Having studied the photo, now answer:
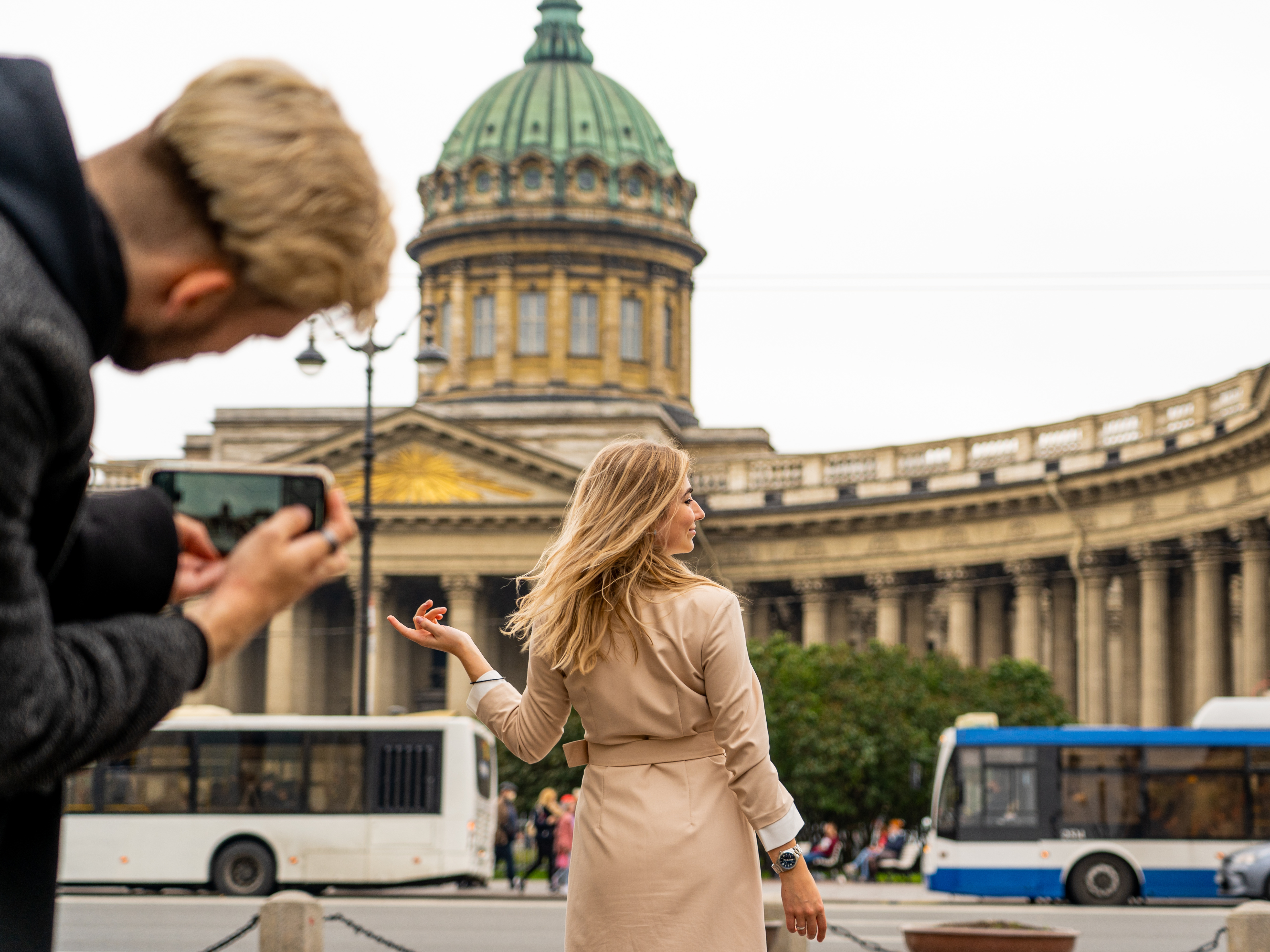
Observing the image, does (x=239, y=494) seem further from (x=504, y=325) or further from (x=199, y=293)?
(x=504, y=325)

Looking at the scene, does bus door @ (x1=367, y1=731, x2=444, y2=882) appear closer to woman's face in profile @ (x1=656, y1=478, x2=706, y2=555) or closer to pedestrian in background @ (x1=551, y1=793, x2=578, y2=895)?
pedestrian in background @ (x1=551, y1=793, x2=578, y2=895)

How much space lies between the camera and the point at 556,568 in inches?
208

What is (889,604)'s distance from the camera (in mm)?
60188

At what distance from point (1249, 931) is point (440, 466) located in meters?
53.2

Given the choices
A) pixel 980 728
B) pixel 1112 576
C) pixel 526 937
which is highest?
pixel 1112 576

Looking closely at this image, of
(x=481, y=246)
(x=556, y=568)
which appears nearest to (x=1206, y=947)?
(x=556, y=568)

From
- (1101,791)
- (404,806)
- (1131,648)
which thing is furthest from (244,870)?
(1131,648)

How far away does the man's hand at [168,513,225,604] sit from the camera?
259 cm

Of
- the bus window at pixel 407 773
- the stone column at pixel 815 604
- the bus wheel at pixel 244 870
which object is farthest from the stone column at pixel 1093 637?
the bus wheel at pixel 244 870

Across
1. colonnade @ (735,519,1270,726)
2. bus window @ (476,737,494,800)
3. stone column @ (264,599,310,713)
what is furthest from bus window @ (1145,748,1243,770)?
stone column @ (264,599,310,713)

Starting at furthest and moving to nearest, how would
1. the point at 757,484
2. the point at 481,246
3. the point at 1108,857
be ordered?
the point at 481,246, the point at 757,484, the point at 1108,857

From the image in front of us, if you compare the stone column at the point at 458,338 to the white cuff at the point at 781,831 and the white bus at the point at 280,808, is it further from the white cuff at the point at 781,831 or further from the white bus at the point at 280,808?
the white cuff at the point at 781,831

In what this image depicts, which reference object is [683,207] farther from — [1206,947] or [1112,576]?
[1206,947]

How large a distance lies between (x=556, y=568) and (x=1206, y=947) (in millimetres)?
10330
